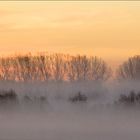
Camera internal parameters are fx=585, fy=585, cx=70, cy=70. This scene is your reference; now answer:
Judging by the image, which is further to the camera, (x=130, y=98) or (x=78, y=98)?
(x=78, y=98)

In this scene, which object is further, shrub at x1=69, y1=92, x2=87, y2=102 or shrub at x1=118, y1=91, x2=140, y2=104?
shrub at x1=69, y1=92, x2=87, y2=102

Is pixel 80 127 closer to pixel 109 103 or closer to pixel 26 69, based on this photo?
pixel 109 103

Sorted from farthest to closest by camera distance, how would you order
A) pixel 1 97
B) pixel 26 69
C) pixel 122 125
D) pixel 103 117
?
pixel 26 69 → pixel 1 97 → pixel 103 117 → pixel 122 125

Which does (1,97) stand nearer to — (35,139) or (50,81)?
(50,81)

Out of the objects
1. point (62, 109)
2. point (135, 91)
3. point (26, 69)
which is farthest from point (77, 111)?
point (26, 69)

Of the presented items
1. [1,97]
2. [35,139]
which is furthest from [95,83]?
[35,139]

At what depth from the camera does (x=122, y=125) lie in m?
16.2

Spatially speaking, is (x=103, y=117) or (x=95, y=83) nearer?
(x=103, y=117)

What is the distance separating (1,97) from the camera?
1950 cm

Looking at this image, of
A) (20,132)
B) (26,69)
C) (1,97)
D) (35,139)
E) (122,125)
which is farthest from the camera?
(26,69)

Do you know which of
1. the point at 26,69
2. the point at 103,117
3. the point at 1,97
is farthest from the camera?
the point at 26,69

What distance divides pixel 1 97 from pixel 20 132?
17.1 feet

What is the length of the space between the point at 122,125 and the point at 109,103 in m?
2.67

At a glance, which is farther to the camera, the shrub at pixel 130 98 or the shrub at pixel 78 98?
the shrub at pixel 78 98
